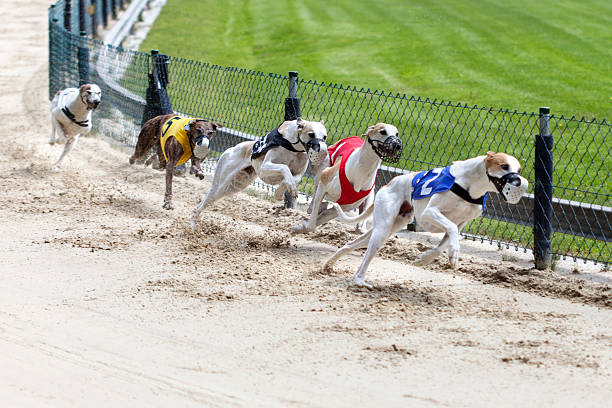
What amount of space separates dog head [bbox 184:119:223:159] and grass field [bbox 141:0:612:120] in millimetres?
4796

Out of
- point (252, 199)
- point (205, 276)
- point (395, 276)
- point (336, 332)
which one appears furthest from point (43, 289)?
point (252, 199)

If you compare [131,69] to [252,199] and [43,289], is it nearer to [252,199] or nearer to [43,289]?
[252,199]

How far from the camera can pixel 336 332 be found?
5121 millimetres

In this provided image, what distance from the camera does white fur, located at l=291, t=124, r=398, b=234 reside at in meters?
6.52

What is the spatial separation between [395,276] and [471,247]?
3.67 feet

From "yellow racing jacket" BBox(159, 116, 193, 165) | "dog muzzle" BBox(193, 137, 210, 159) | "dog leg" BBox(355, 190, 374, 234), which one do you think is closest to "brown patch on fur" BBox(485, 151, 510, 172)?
"dog leg" BBox(355, 190, 374, 234)

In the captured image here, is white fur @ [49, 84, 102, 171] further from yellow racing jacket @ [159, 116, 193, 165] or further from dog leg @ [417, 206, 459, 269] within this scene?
dog leg @ [417, 206, 459, 269]

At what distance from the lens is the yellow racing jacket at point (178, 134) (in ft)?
27.4

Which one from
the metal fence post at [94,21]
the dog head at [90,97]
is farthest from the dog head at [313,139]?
the metal fence post at [94,21]

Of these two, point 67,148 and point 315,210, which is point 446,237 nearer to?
point 315,210

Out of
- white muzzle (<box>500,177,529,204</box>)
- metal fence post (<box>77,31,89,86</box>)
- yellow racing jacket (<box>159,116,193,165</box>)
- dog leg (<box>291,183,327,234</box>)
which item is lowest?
metal fence post (<box>77,31,89,86</box>)

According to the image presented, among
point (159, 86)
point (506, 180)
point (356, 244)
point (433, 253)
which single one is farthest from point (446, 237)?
point (159, 86)

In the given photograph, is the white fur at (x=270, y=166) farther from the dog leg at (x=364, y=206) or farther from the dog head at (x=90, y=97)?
the dog head at (x=90, y=97)

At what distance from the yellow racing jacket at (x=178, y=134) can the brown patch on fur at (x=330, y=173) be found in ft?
6.41
